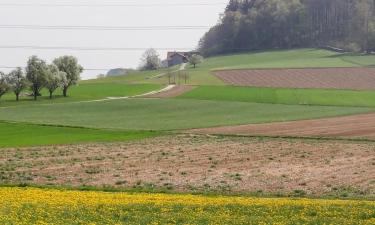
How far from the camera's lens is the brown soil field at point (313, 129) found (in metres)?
66.2

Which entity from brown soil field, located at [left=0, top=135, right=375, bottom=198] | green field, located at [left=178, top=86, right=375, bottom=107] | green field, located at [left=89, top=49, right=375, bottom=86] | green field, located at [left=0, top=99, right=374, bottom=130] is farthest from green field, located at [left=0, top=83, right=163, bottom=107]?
brown soil field, located at [left=0, top=135, right=375, bottom=198]

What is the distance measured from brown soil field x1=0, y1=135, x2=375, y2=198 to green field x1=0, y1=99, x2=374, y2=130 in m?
18.7

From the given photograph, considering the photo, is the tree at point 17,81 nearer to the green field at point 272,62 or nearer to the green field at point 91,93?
the green field at point 91,93

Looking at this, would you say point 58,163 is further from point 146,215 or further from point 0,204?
point 146,215

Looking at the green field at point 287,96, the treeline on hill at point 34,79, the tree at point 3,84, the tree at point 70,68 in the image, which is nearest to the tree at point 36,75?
the treeline on hill at point 34,79

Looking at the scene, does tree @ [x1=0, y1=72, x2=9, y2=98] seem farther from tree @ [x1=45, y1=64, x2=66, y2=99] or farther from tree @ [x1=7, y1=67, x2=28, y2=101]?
Answer: tree @ [x1=45, y1=64, x2=66, y2=99]

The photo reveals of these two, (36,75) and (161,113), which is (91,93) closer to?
(36,75)

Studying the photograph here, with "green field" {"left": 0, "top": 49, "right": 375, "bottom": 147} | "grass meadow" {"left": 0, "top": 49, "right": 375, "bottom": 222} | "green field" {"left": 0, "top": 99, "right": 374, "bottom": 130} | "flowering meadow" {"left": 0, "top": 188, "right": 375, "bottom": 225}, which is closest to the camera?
"flowering meadow" {"left": 0, "top": 188, "right": 375, "bottom": 225}

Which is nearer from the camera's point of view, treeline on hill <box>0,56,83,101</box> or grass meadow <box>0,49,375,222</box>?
grass meadow <box>0,49,375,222</box>

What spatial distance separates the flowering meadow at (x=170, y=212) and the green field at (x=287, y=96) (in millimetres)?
76863

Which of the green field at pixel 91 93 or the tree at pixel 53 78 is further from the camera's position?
the tree at pixel 53 78

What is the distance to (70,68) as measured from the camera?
13650 centimetres

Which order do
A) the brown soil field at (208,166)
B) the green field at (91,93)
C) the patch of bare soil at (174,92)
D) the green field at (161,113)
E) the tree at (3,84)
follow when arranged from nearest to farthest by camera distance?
the brown soil field at (208,166) → the green field at (161,113) → the patch of bare soil at (174,92) → the green field at (91,93) → the tree at (3,84)

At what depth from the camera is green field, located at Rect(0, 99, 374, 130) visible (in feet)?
263
